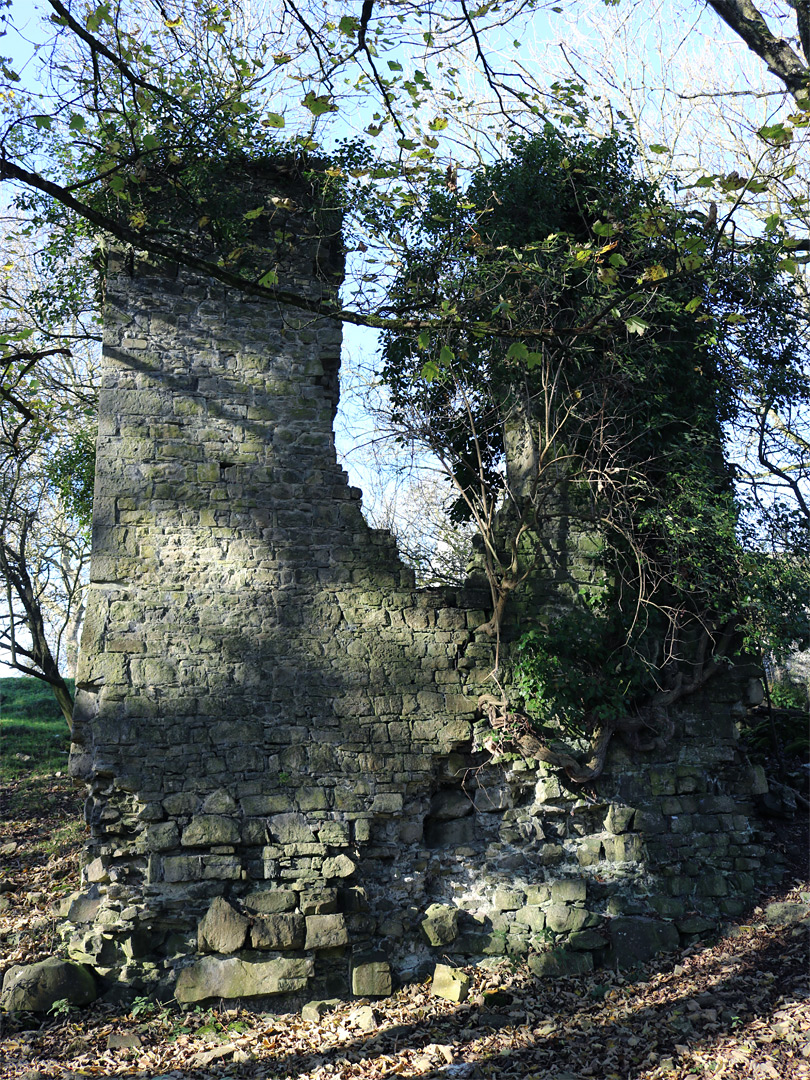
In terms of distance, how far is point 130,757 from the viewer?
6383 millimetres

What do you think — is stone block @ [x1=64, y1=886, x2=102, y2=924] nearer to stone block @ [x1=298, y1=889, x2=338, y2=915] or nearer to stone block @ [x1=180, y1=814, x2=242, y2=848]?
stone block @ [x1=180, y1=814, x2=242, y2=848]

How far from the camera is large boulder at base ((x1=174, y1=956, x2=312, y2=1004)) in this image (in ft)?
19.7

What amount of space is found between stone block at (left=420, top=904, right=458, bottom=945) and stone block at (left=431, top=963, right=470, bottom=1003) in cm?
20

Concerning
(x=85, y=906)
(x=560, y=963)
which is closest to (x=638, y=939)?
(x=560, y=963)

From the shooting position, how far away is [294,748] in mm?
6672

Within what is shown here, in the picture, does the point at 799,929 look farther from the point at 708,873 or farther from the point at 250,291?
the point at 250,291

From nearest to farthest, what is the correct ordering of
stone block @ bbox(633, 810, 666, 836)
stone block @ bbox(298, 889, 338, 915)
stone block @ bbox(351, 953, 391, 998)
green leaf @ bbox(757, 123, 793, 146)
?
green leaf @ bbox(757, 123, 793, 146), stone block @ bbox(351, 953, 391, 998), stone block @ bbox(298, 889, 338, 915), stone block @ bbox(633, 810, 666, 836)

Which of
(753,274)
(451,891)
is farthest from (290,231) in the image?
(451,891)

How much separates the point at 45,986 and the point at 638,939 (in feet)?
14.1

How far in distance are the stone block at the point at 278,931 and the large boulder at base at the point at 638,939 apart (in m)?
2.41

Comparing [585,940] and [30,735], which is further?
[30,735]

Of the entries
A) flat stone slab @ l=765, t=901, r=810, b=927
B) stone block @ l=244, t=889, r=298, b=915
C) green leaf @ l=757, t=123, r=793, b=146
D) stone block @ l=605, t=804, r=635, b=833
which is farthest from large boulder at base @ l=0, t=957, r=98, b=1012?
green leaf @ l=757, t=123, r=793, b=146

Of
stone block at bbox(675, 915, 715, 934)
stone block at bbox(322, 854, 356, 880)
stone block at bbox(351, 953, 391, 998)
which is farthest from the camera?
stone block at bbox(675, 915, 715, 934)

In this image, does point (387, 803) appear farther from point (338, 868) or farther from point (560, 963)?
point (560, 963)
